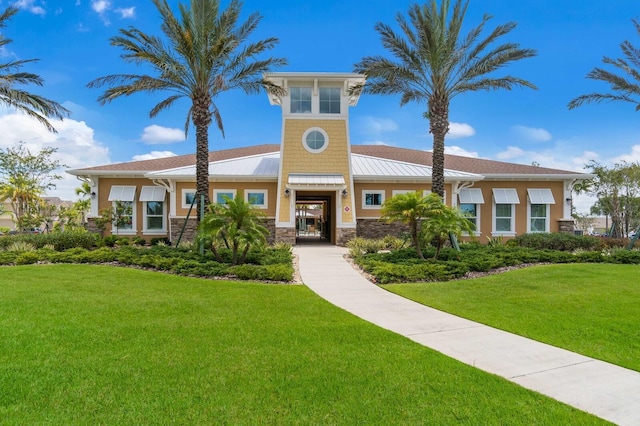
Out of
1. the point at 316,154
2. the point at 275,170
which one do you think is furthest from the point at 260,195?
the point at 316,154

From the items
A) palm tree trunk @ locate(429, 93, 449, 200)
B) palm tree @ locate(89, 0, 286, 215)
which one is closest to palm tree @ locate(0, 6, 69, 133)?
palm tree @ locate(89, 0, 286, 215)

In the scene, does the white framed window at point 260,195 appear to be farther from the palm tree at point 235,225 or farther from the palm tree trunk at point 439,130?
the palm tree trunk at point 439,130

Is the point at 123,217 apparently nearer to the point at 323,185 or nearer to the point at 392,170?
the point at 323,185

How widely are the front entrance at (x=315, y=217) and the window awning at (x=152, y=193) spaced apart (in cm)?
776

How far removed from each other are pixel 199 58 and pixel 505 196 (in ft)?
56.8

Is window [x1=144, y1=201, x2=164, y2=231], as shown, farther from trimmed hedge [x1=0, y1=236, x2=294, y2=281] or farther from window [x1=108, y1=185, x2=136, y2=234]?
trimmed hedge [x1=0, y1=236, x2=294, y2=281]

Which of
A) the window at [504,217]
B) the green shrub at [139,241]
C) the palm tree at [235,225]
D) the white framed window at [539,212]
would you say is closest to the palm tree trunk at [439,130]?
the window at [504,217]

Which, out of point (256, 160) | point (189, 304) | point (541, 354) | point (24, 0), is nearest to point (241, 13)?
point (24, 0)

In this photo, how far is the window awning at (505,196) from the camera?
19953 millimetres

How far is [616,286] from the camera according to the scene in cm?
→ 867

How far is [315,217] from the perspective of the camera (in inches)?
1613

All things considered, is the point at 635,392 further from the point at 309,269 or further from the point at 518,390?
the point at 309,269

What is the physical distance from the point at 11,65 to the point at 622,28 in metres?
27.2

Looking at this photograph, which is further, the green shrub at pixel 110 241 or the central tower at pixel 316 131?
the central tower at pixel 316 131
